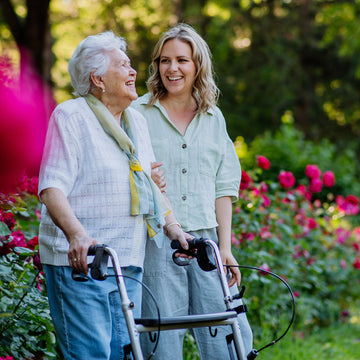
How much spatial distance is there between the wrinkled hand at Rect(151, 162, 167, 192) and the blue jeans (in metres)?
0.49

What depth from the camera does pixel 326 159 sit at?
30.6ft

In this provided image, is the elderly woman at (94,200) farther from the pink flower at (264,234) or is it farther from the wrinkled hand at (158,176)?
the pink flower at (264,234)

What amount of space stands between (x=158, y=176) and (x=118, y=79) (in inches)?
18.4

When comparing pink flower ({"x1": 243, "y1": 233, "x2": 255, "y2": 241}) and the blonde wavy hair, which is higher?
the blonde wavy hair

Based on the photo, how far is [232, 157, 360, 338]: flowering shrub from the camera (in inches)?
193

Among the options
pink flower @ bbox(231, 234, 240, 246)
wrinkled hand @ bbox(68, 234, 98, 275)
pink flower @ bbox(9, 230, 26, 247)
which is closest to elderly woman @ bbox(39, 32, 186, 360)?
wrinkled hand @ bbox(68, 234, 98, 275)

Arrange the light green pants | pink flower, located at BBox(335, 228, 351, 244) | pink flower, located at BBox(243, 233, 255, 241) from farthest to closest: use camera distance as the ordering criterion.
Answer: pink flower, located at BBox(335, 228, 351, 244) < pink flower, located at BBox(243, 233, 255, 241) < the light green pants

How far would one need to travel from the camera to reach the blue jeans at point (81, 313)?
95.0 inches

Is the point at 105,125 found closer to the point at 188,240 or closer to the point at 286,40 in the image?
the point at 188,240

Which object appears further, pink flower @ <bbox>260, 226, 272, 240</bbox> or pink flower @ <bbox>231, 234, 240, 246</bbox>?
pink flower @ <bbox>260, 226, 272, 240</bbox>

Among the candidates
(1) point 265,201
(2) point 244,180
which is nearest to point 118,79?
(2) point 244,180

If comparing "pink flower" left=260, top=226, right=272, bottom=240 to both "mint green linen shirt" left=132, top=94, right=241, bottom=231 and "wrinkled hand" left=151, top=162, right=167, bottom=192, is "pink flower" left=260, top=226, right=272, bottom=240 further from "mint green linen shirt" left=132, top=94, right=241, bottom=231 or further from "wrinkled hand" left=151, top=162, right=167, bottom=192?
"wrinkled hand" left=151, top=162, right=167, bottom=192

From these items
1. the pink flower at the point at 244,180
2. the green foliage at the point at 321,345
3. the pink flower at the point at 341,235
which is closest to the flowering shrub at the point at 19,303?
the pink flower at the point at 244,180

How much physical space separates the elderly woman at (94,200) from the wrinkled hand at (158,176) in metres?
0.10
